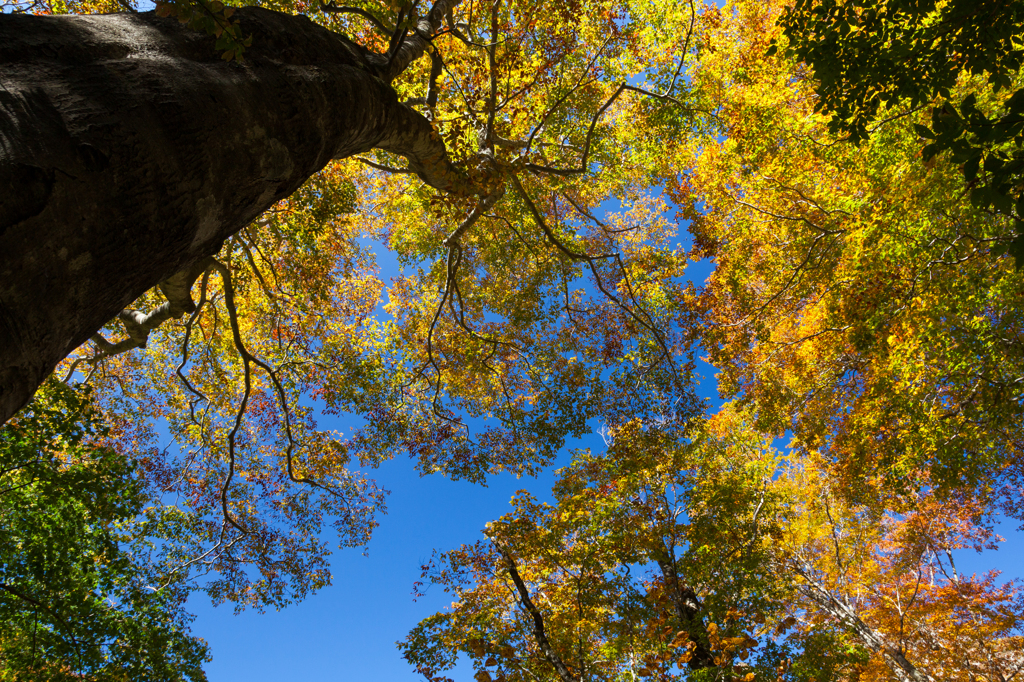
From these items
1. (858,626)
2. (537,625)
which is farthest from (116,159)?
(858,626)

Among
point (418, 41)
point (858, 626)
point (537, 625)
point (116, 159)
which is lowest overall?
point (116, 159)

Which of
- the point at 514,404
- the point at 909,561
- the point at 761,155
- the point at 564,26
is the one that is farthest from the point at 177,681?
the point at 909,561

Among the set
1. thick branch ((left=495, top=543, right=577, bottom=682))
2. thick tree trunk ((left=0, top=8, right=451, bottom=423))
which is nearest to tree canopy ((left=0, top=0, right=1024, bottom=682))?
thick branch ((left=495, top=543, right=577, bottom=682))

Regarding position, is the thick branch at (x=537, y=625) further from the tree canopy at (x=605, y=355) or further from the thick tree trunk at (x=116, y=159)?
the thick tree trunk at (x=116, y=159)

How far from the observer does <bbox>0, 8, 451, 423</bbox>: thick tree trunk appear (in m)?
1.09

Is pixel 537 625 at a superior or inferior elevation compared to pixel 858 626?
inferior

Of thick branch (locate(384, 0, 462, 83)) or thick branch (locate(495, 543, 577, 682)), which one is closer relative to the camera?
thick branch (locate(384, 0, 462, 83))

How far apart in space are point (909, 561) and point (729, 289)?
435 inches

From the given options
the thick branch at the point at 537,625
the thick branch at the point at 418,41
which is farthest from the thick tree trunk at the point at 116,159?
the thick branch at the point at 537,625

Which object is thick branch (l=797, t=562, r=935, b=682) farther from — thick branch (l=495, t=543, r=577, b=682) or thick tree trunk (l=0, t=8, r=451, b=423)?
thick tree trunk (l=0, t=8, r=451, b=423)

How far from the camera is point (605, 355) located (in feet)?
32.7

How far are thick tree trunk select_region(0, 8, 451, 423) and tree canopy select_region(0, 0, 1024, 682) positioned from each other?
291 centimetres

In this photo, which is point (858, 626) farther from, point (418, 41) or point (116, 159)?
point (116, 159)

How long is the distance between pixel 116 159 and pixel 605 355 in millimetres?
9278
